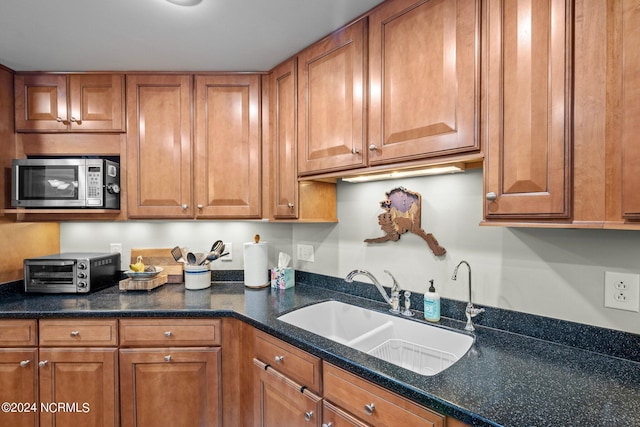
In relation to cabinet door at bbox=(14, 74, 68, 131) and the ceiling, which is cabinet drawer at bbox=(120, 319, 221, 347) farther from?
the ceiling

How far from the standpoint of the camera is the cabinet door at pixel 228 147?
192cm

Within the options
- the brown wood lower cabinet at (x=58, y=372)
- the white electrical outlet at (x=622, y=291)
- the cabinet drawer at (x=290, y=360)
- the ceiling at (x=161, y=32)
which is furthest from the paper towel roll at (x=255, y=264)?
the white electrical outlet at (x=622, y=291)

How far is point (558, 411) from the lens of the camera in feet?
2.53

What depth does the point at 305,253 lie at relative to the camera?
2094 mm

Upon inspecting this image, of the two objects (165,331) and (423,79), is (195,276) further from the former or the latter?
(423,79)

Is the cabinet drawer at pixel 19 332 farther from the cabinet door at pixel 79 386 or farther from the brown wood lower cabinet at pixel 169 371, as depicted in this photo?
the brown wood lower cabinet at pixel 169 371

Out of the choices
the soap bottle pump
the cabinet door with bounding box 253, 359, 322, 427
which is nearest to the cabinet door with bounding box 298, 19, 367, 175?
the soap bottle pump

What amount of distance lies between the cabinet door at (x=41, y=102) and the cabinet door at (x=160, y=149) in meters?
0.41

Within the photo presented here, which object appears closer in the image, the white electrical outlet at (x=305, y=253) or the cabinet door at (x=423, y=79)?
the cabinet door at (x=423, y=79)

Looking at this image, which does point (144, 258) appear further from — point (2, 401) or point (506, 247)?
point (506, 247)

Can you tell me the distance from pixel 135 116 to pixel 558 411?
2.30m

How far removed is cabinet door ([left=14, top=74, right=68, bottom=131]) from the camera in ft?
6.18

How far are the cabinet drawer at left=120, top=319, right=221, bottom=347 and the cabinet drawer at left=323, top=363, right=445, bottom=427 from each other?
2.44ft

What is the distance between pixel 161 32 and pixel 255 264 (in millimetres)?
1322
